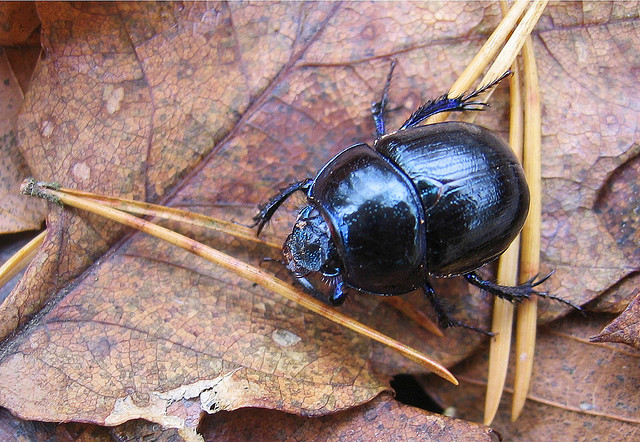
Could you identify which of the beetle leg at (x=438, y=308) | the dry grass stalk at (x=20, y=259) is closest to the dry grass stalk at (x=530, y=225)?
the beetle leg at (x=438, y=308)

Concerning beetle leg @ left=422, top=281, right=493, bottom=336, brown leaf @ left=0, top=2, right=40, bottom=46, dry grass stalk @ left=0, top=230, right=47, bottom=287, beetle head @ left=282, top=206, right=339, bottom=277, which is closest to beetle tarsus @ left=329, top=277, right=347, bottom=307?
beetle head @ left=282, top=206, right=339, bottom=277

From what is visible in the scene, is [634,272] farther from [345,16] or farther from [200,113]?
[200,113]

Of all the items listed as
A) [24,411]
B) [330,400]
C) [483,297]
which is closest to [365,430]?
[330,400]

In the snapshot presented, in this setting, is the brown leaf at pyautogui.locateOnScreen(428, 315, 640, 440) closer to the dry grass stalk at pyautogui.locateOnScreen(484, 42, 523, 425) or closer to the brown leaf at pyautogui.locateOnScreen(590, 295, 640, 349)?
the dry grass stalk at pyautogui.locateOnScreen(484, 42, 523, 425)

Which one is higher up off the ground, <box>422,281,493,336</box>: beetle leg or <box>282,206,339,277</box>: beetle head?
<box>282,206,339,277</box>: beetle head

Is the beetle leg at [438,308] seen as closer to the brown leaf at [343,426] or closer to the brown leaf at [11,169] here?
the brown leaf at [343,426]

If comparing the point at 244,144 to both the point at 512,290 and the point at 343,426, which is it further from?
the point at 512,290
